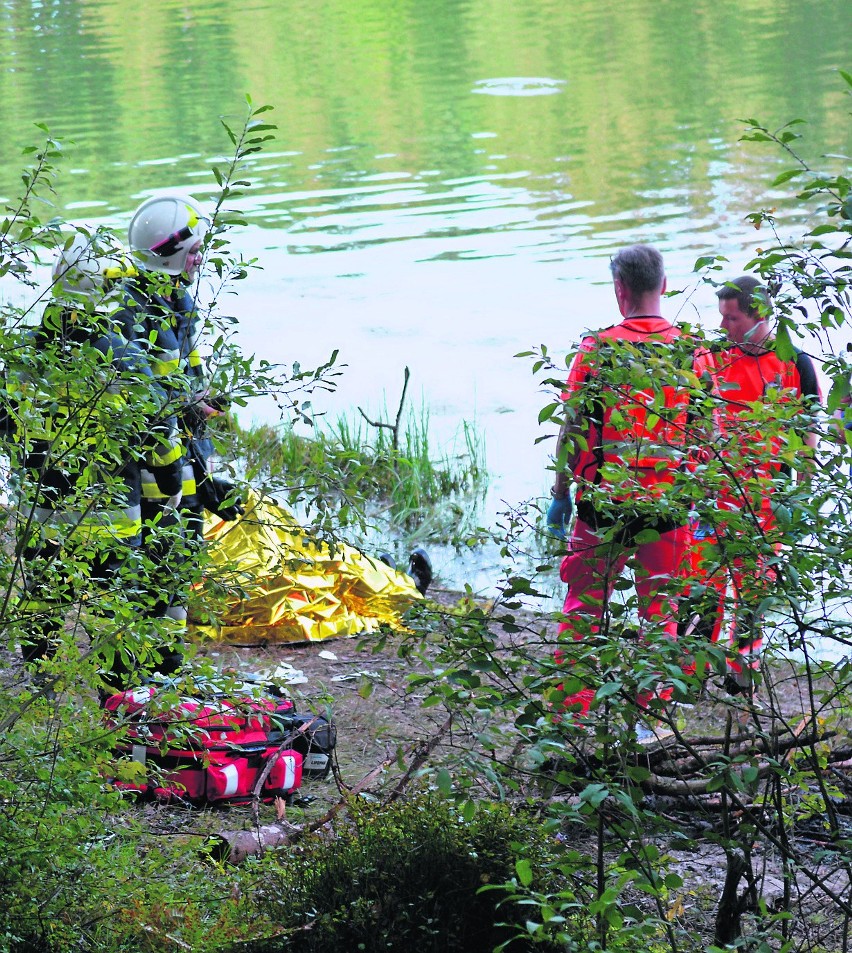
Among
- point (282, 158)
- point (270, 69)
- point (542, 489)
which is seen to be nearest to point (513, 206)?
point (282, 158)

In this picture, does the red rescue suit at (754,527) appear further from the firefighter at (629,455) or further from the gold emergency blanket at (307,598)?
the gold emergency blanket at (307,598)

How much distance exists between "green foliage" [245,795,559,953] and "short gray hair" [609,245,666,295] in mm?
2410

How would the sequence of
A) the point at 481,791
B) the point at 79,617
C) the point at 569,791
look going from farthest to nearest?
the point at 569,791 < the point at 481,791 < the point at 79,617

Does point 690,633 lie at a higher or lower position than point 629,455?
lower

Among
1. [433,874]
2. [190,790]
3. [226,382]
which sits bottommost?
[190,790]

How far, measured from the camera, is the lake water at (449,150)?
39.5ft

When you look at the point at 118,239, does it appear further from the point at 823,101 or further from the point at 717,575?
the point at 823,101

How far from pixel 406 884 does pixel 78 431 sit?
123 cm

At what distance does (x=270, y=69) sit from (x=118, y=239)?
27.1m

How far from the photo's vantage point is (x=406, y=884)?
9.30 feet

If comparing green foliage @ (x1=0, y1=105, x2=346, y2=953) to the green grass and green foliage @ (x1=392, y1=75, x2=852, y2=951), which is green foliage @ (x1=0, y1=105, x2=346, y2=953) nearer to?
green foliage @ (x1=392, y1=75, x2=852, y2=951)

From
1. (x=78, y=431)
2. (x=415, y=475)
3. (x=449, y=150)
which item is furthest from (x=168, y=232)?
(x=449, y=150)

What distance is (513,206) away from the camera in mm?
17141

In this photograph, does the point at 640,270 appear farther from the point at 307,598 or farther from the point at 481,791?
the point at 307,598
